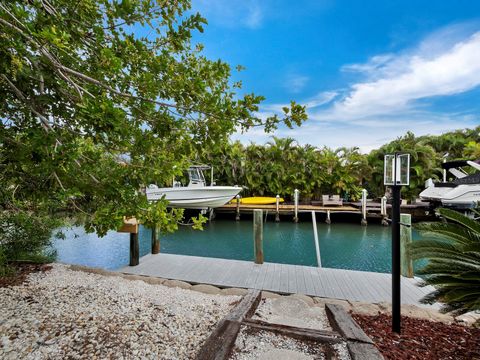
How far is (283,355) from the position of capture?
2.13 metres

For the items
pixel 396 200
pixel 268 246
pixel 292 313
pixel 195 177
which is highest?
pixel 195 177

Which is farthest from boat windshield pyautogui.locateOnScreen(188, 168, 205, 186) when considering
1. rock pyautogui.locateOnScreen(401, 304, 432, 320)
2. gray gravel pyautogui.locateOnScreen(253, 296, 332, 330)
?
rock pyautogui.locateOnScreen(401, 304, 432, 320)

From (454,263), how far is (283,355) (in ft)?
6.52

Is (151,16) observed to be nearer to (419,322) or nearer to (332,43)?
(419,322)

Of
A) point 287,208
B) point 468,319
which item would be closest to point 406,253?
point 468,319

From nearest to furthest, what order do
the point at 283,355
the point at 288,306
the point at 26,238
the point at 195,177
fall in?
Result: the point at 283,355 → the point at 288,306 → the point at 26,238 → the point at 195,177

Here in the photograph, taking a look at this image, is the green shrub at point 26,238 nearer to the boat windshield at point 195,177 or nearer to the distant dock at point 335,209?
the boat windshield at point 195,177

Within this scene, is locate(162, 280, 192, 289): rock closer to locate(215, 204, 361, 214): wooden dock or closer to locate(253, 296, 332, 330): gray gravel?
locate(253, 296, 332, 330): gray gravel

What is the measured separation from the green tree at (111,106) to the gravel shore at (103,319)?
4.26 feet

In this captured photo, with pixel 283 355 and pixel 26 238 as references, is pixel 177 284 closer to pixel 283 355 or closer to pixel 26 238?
pixel 283 355

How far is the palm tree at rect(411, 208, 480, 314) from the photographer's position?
7.72ft

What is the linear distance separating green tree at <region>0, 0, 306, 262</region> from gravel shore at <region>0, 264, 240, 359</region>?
130 centimetres

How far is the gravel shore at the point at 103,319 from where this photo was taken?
2252mm

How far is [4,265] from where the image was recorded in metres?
4.44
